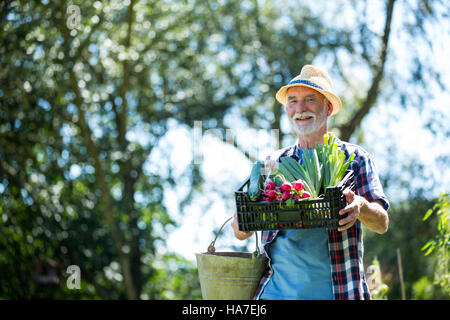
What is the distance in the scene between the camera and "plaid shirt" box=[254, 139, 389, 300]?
227 cm

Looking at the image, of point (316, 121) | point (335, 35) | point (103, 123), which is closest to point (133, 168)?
point (103, 123)

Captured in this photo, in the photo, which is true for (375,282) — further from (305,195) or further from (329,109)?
(305,195)

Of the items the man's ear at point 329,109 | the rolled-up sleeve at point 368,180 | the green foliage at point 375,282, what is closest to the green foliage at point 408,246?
the green foliage at point 375,282

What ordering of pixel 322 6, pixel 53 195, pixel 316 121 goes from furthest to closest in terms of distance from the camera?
pixel 322 6
pixel 53 195
pixel 316 121

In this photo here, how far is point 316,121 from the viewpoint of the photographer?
2.56 meters

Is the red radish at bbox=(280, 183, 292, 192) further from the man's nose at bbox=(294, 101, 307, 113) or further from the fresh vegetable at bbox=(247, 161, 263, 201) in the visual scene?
the man's nose at bbox=(294, 101, 307, 113)

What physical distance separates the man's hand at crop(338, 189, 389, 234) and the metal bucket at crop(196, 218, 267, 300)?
1.60 feet

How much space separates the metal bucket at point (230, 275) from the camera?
2.39 metres

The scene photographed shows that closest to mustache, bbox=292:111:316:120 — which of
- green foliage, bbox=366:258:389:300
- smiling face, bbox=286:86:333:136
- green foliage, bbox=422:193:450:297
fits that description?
smiling face, bbox=286:86:333:136

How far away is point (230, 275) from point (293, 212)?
1.48 ft

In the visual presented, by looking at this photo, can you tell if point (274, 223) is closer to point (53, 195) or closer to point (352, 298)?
point (352, 298)

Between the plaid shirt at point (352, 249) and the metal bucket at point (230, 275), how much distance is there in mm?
39

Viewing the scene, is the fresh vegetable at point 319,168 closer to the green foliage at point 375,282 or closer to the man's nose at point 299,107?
the man's nose at point 299,107
